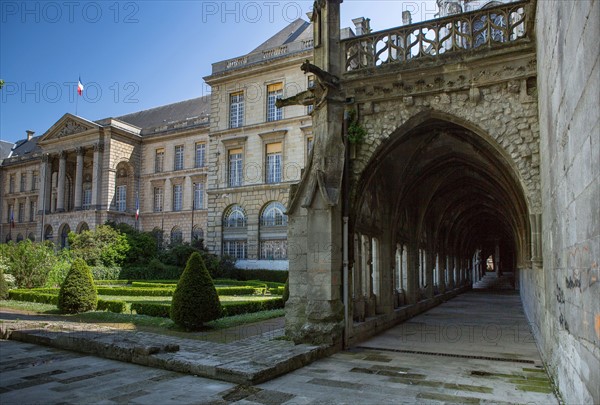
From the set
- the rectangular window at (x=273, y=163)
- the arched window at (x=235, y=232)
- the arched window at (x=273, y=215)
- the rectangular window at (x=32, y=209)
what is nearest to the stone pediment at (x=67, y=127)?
the rectangular window at (x=32, y=209)

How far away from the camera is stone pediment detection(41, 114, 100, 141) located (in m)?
43.2

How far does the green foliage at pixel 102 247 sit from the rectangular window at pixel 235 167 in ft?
26.9

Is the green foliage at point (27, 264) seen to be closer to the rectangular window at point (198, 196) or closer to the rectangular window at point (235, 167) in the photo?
the rectangular window at point (235, 167)

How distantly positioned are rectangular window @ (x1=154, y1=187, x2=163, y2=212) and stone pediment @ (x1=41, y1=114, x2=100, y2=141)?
7608 mm

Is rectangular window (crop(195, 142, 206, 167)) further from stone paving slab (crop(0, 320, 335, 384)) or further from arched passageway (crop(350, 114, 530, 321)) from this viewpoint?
stone paving slab (crop(0, 320, 335, 384))

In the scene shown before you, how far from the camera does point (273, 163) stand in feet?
103

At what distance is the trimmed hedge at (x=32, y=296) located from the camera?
597 inches

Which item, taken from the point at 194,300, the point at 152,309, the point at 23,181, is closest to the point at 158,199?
the point at 23,181

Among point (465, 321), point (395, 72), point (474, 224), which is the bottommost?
point (465, 321)

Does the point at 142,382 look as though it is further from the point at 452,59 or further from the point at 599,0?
the point at 452,59

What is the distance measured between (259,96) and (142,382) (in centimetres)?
2750

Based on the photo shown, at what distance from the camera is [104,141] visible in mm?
42594

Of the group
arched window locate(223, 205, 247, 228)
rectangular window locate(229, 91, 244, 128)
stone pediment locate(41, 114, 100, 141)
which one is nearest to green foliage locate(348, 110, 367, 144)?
arched window locate(223, 205, 247, 228)

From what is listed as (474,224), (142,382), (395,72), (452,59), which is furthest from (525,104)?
(474,224)
